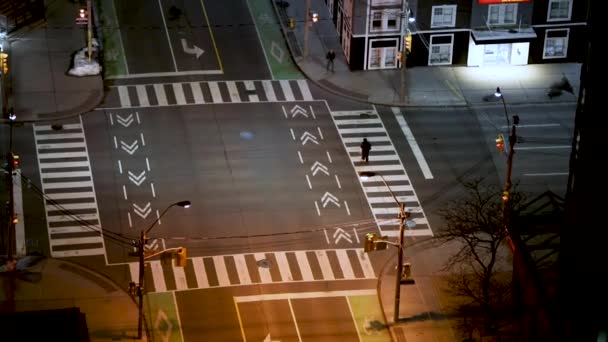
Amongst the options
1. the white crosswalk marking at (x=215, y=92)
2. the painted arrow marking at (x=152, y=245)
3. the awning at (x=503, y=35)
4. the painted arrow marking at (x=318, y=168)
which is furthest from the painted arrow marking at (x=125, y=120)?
the awning at (x=503, y=35)

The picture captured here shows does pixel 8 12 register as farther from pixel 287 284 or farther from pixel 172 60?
pixel 287 284

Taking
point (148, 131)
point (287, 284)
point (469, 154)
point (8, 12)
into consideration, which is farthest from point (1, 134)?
point (469, 154)

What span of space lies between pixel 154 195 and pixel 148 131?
350 inches

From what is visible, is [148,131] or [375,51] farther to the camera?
[375,51]

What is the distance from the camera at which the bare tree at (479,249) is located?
274 feet

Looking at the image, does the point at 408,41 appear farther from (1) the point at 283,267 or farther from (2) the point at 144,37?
(2) the point at 144,37

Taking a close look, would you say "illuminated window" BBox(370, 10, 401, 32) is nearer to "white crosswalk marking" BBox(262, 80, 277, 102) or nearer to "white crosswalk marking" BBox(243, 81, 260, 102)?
"white crosswalk marking" BBox(262, 80, 277, 102)

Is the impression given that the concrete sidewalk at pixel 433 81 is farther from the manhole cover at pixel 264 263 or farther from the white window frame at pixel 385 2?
the manhole cover at pixel 264 263

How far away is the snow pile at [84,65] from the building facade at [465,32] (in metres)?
19.2

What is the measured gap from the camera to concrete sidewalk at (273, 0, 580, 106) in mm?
109812

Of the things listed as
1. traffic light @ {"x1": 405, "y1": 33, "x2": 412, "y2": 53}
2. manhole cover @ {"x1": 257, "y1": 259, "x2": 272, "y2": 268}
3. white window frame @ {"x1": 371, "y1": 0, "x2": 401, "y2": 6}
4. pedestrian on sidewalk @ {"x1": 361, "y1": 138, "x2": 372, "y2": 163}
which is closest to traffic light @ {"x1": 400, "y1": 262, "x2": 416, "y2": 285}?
manhole cover @ {"x1": 257, "y1": 259, "x2": 272, "y2": 268}

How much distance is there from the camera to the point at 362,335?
277 ft

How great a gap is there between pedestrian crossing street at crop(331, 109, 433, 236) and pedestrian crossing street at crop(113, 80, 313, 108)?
15.6 feet

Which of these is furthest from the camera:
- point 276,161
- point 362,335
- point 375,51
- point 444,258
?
point 375,51
